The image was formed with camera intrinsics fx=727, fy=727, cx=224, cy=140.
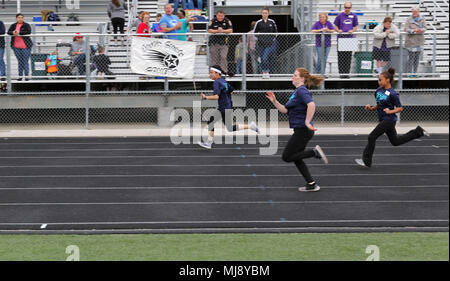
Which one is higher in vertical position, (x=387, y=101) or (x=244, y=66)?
(x=244, y=66)

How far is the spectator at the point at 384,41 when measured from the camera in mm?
16875

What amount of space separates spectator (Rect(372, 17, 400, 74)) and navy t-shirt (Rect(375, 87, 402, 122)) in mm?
5954

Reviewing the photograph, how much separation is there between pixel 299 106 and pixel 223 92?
13.9 feet

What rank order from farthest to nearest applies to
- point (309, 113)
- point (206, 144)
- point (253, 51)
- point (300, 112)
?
point (253, 51) < point (206, 144) < point (300, 112) < point (309, 113)

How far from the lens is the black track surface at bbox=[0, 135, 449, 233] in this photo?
8195 millimetres

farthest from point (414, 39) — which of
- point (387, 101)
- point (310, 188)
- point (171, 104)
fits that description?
point (310, 188)

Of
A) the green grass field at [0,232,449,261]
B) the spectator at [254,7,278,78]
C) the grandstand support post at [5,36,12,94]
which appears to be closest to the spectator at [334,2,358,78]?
the spectator at [254,7,278,78]

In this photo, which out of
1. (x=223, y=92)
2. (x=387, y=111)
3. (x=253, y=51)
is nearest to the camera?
(x=387, y=111)

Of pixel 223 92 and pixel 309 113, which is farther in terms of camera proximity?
pixel 223 92

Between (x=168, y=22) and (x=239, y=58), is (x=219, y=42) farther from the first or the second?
(x=168, y=22)

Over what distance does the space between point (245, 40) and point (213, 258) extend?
1097 cm

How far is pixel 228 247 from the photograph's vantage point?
23.1 feet

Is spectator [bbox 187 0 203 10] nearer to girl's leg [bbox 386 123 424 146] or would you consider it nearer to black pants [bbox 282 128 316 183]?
girl's leg [bbox 386 123 424 146]
